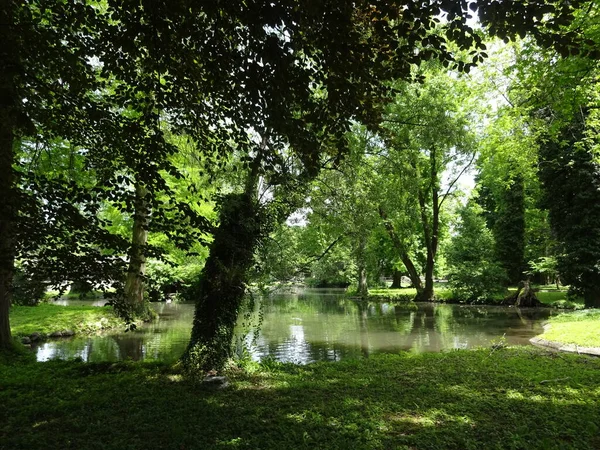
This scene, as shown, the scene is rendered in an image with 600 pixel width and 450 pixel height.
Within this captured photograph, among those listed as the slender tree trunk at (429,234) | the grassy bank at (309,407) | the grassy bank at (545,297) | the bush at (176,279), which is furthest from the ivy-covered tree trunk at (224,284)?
the slender tree trunk at (429,234)

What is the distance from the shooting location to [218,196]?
24.3ft

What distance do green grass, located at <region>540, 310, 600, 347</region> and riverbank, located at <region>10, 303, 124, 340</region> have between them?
41.9 feet

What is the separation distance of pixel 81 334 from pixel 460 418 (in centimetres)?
1288

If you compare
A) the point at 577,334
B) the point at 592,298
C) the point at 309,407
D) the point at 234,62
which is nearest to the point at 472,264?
the point at 592,298

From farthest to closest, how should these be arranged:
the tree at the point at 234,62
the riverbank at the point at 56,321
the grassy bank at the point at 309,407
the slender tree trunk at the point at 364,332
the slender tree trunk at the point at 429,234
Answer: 1. the slender tree trunk at the point at 429,234
2. the riverbank at the point at 56,321
3. the slender tree trunk at the point at 364,332
4. the grassy bank at the point at 309,407
5. the tree at the point at 234,62

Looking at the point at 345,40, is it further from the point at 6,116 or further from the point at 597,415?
the point at 597,415

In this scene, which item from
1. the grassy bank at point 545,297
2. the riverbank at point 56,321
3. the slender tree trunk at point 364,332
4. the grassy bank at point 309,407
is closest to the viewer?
the grassy bank at point 309,407

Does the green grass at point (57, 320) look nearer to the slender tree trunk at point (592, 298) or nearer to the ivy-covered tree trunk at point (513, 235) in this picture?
the slender tree trunk at point (592, 298)

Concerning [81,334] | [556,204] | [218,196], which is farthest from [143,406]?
[556,204]

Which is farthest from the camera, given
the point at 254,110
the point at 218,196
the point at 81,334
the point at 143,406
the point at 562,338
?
the point at 81,334

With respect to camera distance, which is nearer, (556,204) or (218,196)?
(218,196)

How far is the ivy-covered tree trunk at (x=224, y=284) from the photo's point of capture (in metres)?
7.39

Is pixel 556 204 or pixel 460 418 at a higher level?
pixel 556 204

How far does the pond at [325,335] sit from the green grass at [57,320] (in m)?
0.81
